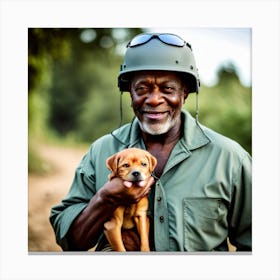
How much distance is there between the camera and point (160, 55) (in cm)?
494

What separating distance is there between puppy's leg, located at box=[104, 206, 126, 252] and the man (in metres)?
0.06

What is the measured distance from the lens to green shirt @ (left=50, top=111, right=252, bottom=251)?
4938mm

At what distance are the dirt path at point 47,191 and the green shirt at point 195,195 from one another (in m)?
1.34

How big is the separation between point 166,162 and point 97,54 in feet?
10.8

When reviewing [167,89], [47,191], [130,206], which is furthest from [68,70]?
[130,206]

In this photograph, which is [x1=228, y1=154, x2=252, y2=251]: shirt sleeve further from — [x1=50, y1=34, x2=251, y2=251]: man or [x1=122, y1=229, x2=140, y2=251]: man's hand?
[x1=122, y1=229, x2=140, y2=251]: man's hand

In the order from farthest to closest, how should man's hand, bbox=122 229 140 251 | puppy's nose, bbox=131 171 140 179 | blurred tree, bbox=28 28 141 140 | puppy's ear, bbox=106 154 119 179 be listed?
blurred tree, bbox=28 28 141 140
man's hand, bbox=122 229 140 251
puppy's ear, bbox=106 154 119 179
puppy's nose, bbox=131 171 140 179

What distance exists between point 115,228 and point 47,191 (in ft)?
9.84

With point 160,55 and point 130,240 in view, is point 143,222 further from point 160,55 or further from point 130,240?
point 160,55

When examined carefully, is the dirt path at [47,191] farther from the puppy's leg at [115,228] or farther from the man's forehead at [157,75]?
the man's forehead at [157,75]

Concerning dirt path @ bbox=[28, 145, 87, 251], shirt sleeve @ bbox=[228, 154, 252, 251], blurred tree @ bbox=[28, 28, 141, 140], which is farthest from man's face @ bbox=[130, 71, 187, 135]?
dirt path @ bbox=[28, 145, 87, 251]
